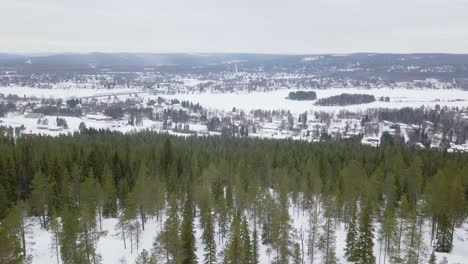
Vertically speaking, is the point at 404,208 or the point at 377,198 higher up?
the point at 404,208

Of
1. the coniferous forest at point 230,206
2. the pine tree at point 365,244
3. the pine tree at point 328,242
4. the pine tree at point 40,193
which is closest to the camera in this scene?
the pine tree at point 365,244

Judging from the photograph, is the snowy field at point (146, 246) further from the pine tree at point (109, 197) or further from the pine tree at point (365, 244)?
the pine tree at point (365, 244)

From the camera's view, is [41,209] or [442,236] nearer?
[442,236]

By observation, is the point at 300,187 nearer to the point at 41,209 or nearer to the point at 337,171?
the point at 337,171

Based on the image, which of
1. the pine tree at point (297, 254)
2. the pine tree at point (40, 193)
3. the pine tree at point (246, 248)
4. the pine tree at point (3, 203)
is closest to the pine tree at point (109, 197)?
the pine tree at point (40, 193)

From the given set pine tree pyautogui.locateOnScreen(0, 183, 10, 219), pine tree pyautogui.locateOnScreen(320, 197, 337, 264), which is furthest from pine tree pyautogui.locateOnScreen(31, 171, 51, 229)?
pine tree pyautogui.locateOnScreen(320, 197, 337, 264)

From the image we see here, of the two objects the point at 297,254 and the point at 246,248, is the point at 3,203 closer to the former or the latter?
the point at 246,248

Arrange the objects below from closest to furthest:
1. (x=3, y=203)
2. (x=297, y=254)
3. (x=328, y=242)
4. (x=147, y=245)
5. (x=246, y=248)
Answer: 1. (x=246, y=248)
2. (x=297, y=254)
3. (x=328, y=242)
4. (x=3, y=203)
5. (x=147, y=245)

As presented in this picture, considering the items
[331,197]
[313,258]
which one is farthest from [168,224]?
[331,197]

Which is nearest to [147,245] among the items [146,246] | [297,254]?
[146,246]
